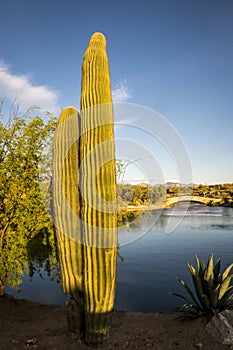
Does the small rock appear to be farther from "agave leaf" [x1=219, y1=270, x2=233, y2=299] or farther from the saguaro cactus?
the saguaro cactus

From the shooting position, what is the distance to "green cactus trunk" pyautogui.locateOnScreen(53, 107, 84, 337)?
11.9 ft

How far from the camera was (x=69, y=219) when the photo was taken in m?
3.69

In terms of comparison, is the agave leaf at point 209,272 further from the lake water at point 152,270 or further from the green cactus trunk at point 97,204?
the lake water at point 152,270

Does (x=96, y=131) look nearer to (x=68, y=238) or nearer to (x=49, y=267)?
(x=68, y=238)

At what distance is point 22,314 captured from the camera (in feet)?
18.2

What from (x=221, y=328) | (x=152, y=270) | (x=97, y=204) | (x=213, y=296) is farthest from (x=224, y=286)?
(x=152, y=270)

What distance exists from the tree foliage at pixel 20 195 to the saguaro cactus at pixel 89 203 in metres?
2.13

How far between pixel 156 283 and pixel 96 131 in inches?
283

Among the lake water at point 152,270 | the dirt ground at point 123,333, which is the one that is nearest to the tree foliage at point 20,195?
the dirt ground at point 123,333

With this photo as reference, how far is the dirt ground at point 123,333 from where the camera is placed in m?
3.69

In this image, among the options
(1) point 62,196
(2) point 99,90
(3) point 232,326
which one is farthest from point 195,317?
(2) point 99,90

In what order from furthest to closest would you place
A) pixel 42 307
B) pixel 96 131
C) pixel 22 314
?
pixel 42 307 → pixel 22 314 → pixel 96 131

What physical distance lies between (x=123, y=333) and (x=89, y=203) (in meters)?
2.23

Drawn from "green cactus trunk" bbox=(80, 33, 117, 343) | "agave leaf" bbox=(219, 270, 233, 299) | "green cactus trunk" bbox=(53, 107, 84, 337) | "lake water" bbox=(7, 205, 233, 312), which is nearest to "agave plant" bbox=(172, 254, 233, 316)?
"agave leaf" bbox=(219, 270, 233, 299)
